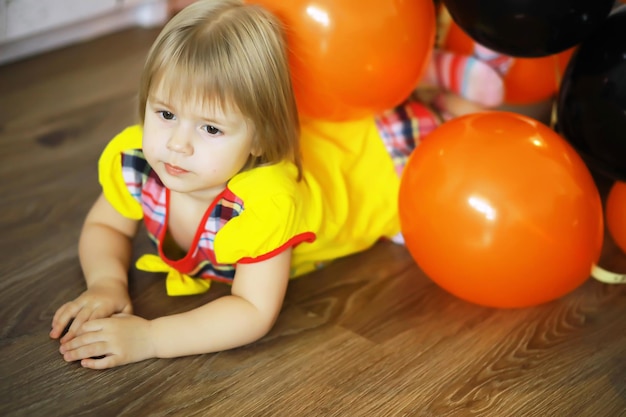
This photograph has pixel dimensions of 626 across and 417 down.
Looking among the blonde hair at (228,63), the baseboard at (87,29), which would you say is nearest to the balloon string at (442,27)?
the blonde hair at (228,63)

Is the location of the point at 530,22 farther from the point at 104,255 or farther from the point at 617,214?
the point at 104,255

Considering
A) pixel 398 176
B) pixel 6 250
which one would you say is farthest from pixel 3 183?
pixel 398 176

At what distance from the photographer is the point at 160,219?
3.92 feet

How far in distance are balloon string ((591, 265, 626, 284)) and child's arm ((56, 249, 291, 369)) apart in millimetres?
552

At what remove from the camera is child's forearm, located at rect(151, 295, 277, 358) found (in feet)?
3.48

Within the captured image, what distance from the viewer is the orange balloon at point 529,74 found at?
1395 mm

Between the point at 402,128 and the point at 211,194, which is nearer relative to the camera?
→ the point at 211,194

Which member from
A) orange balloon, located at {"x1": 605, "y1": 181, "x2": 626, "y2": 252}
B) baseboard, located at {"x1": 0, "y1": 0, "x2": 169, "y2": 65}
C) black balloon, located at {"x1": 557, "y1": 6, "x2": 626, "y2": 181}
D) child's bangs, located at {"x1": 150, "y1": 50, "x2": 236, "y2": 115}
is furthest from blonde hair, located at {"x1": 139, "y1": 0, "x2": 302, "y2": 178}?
baseboard, located at {"x1": 0, "y1": 0, "x2": 169, "y2": 65}

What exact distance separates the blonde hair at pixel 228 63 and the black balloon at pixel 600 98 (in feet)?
1.46

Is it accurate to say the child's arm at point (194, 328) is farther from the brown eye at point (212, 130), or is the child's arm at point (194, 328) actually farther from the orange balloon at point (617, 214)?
the orange balloon at point (617, 214)

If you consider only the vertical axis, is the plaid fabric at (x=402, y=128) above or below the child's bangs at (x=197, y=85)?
below

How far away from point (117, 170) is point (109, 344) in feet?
0.98

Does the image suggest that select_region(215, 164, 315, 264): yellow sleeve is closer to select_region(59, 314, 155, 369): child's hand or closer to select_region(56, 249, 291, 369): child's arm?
select_region(56, 249, 291, 369): child's arm

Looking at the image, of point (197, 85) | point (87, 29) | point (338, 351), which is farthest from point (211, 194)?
point (87, 29)
